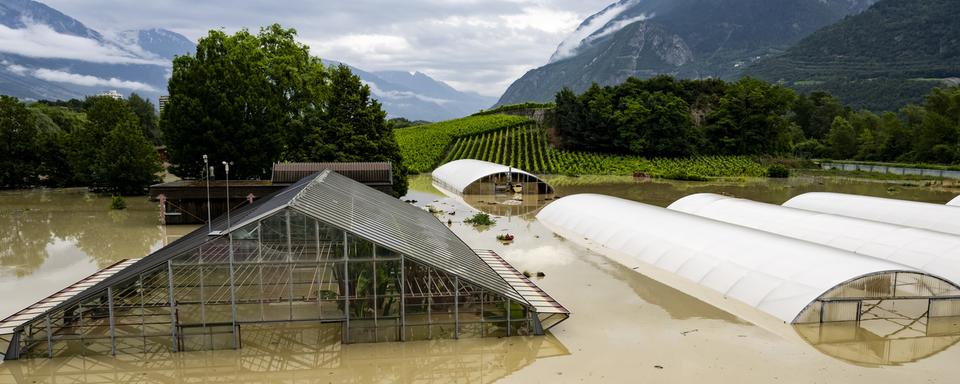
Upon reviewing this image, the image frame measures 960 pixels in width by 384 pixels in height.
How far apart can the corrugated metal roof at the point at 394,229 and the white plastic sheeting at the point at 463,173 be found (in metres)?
23.1

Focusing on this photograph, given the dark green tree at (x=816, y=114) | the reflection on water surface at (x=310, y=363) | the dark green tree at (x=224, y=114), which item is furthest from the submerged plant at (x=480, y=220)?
the dark green tree at (x=816, y=114)

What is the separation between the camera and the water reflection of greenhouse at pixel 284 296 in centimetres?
1286

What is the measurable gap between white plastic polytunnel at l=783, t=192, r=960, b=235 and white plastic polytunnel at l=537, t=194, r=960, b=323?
10201 mm

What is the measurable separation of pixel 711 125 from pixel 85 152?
62.2 m

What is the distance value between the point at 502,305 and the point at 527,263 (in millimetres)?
7910

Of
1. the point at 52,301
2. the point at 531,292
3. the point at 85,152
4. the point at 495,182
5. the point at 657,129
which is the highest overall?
the point at 657,129

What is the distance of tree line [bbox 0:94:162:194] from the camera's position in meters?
39.7

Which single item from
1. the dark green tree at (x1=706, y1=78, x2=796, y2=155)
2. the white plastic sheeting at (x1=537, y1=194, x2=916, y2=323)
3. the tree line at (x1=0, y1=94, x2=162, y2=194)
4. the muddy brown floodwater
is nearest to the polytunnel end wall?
the white plastic sheeting at (x1=537, y1=194, x2=916, y2=323)

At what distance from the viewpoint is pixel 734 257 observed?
18.1m

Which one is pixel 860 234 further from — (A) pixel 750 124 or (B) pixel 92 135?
(A) pixel 750 124

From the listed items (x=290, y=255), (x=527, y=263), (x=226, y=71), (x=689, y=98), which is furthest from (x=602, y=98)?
(x=290, y=255)

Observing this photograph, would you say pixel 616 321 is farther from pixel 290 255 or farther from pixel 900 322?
pixel 290 255

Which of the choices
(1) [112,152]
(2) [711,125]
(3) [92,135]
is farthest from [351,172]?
(2) [711,125]

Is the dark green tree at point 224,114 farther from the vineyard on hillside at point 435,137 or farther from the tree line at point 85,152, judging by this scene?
the vineyard on hillside at point 435,137
